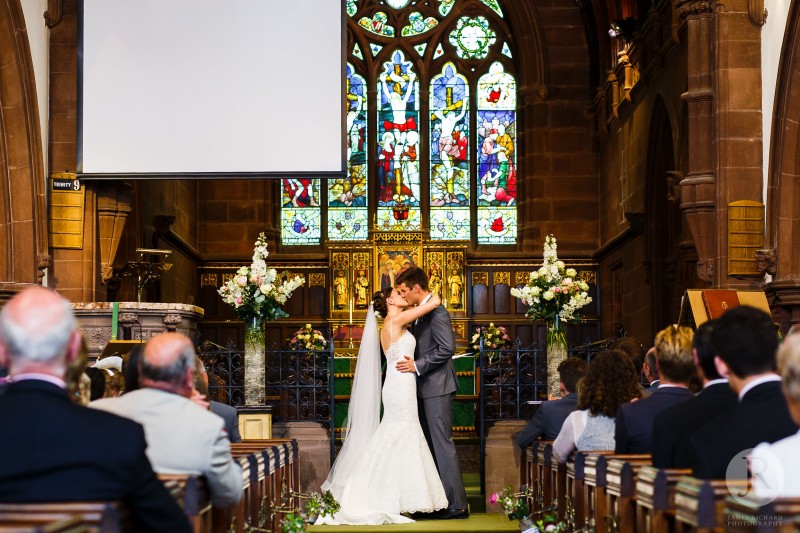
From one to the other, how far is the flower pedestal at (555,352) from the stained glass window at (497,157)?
926cm

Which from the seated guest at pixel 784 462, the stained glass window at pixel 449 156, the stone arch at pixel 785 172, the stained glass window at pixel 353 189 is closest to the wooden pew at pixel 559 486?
the seated guest at pixel 784 462

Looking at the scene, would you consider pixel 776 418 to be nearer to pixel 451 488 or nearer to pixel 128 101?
pixel 451 488

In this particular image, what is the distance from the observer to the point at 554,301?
959cm

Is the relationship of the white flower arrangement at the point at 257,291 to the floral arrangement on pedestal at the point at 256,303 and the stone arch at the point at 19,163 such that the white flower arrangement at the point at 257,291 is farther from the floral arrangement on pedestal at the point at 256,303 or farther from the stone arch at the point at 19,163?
the stone arch at the point at 19,163

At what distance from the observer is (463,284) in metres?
16.9

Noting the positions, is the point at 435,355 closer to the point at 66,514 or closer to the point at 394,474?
the point at 394,474

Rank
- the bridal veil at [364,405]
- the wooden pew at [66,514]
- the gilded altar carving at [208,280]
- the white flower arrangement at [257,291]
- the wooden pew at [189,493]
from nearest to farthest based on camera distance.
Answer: the wooden pew at [66,514]
the wooden pew at [189,493]
the bridal veil at [364,405]
the white flower arrangement at [257,291]
the gilded altar carving at [208,280]

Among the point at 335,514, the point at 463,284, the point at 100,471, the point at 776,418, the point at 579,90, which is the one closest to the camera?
the point at 100,471

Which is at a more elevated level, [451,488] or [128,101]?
[128,101]

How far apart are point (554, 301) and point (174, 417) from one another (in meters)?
6.05

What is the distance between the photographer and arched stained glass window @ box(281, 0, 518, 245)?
62.2ft

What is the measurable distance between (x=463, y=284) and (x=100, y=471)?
14032 millimetres

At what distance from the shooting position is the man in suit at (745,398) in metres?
3.52

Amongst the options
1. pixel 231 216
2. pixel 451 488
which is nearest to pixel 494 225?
pixel 231 216
